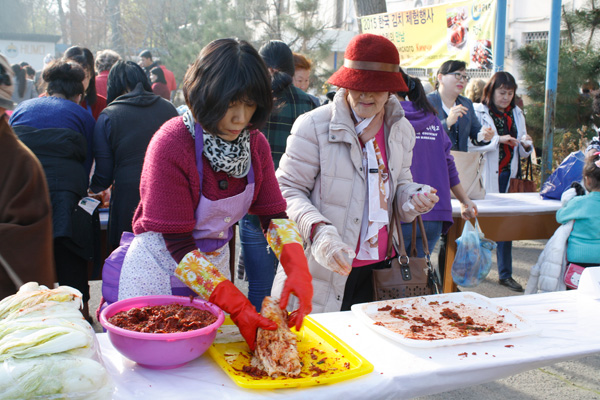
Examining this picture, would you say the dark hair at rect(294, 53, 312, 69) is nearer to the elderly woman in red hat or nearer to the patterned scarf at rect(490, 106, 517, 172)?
the patterned scarf at rect(490, 106, 517, 172)

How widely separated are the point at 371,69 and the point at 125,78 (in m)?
1.88

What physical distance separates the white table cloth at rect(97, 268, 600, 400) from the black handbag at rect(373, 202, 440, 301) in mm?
339

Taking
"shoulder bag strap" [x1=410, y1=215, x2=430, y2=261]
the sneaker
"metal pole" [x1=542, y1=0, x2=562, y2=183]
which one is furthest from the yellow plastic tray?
"metal pole" [x1=542, y1=0, x2=562, y2=183]

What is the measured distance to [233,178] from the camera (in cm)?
186

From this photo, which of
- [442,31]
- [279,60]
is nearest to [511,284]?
[279,60]

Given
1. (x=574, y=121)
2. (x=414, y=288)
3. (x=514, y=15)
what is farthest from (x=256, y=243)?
(x=514, y=15)

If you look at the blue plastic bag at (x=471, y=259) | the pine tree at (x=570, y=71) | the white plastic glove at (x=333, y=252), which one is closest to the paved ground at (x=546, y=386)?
the blue plastic bag at (x=471, y=259)

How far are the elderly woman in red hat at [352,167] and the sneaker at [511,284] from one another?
2.89 meters

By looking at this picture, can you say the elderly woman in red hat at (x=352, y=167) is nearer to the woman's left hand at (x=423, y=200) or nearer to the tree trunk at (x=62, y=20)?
the woman's left hand at (x=423, y=200)

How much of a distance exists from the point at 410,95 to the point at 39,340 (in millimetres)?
2551

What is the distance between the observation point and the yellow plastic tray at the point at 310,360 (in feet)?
4.87

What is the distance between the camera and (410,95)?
3229mm

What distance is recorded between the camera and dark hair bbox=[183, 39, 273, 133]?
1.61 meters

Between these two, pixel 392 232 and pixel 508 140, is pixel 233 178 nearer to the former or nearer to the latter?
pixel 392 232
